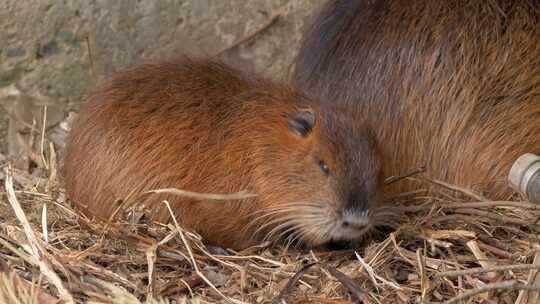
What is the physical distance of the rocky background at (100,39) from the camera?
4039 mm

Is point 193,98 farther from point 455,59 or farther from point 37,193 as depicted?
point 455,59

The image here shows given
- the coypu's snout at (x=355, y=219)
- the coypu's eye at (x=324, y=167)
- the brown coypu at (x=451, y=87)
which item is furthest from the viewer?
the brown coypu at (x=451, y=87)

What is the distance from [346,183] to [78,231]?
3.23 ft

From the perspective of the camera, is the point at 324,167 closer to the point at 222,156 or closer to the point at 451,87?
the point at 222,156

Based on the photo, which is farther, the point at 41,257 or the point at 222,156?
the point at 222,156

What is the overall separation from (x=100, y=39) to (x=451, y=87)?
5.47ft

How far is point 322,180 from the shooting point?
309cm

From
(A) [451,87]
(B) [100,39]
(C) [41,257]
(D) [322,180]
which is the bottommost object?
(C) [41,257]

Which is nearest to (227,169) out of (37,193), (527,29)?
(37,193)

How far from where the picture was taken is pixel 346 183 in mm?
3033

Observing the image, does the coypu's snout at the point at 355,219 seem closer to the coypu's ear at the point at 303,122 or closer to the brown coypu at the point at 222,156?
the brown coypu at the point at 222,156

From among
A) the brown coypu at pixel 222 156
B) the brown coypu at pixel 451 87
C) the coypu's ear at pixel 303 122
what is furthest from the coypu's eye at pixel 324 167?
the brown coypu at pixel 451 87

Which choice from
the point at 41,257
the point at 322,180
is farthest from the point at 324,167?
the point at 41,257

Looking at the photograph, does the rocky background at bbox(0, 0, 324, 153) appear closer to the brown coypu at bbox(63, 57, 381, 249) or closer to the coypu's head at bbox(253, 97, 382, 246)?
the brown coypu at bbox(63, 57, 381, 249)
